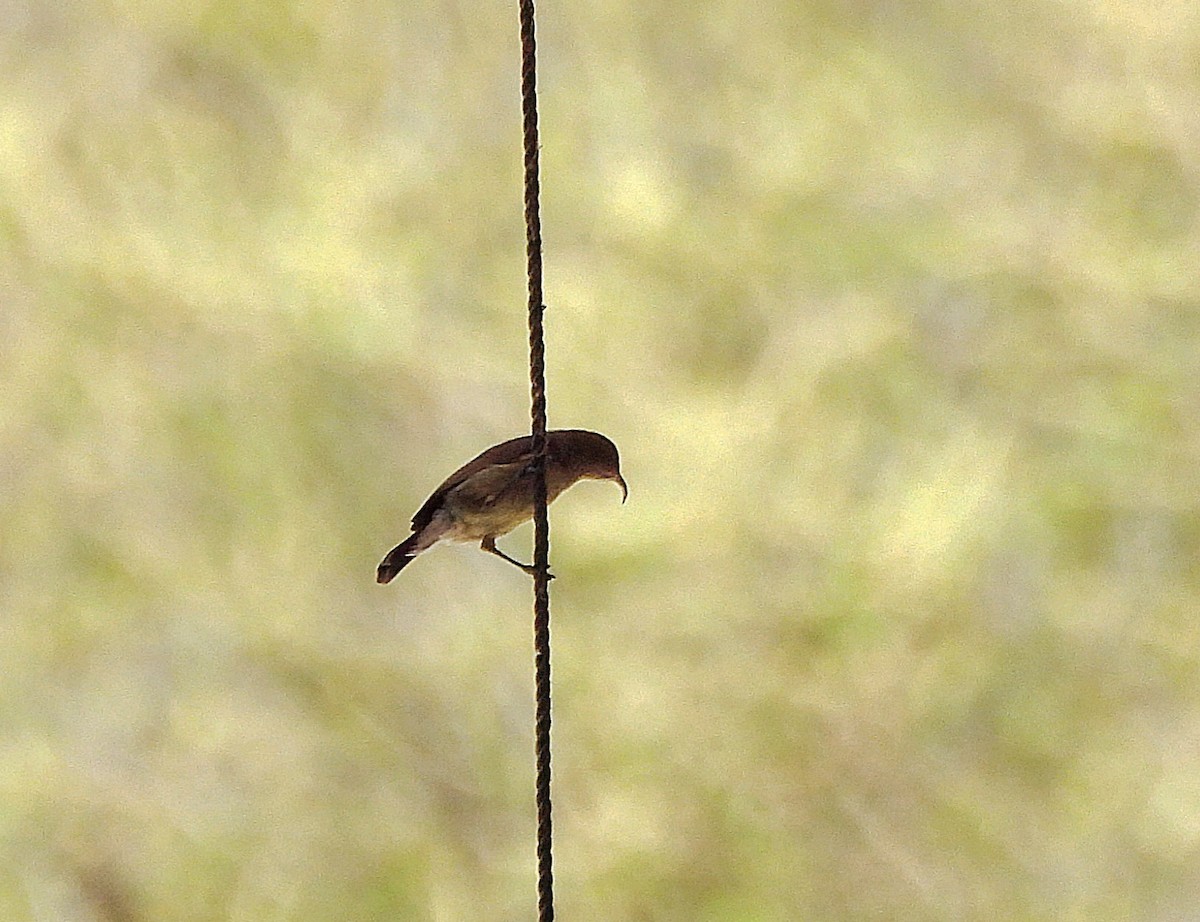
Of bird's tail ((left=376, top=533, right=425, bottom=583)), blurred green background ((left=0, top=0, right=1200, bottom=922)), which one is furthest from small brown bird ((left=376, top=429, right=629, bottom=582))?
blurred green background ((left=0, top=0, right=1200, bottom=922))

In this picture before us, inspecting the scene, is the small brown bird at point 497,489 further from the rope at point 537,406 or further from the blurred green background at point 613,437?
the blurred green background at point 613,437

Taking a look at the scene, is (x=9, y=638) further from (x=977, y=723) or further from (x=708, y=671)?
(x=977, y=723)

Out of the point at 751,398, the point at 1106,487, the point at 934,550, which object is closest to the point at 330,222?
the point at 751,398

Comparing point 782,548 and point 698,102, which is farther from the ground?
point 698,102

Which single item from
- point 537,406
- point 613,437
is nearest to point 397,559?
point 537,406

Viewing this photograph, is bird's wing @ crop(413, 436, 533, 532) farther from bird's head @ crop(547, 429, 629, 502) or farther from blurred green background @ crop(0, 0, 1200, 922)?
blurred green background @ crop(0, 0, 1200, 922)

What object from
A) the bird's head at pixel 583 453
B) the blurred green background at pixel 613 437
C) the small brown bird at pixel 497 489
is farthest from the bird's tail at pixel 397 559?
the blurred green background at pixel 613 437

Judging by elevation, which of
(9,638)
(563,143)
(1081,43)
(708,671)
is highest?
(1081,43)
